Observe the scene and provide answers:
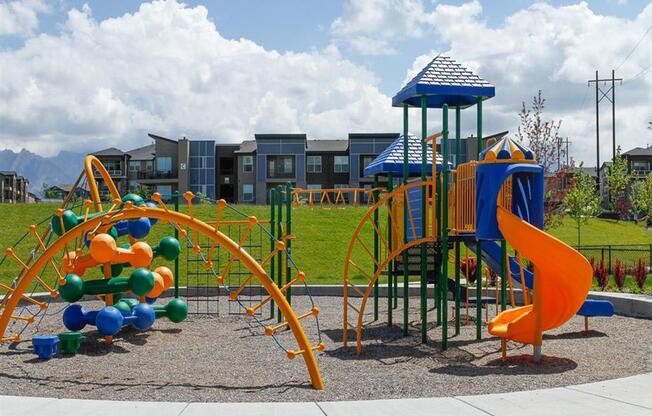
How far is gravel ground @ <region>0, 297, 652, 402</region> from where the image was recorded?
762cm

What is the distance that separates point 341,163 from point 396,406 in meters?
59.9

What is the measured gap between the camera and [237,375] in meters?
8.53

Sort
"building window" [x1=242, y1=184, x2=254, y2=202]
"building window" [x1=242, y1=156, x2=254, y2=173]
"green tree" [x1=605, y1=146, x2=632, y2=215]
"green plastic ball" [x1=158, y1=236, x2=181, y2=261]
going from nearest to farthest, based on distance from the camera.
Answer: "green plastic ball" [x1=158, y1=236, x2=181, y2=261]
"green tree" [x1=605, y1=146, x2=632, y2=215]
"building window" [x1=242, y1=184, x2=254, y2=202]
"building window" [x1=242, y1=156, x2=254, y2=173]

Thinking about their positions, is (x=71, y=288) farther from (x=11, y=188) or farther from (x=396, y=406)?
(x=11, y=188)

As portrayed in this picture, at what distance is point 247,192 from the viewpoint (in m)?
66.9

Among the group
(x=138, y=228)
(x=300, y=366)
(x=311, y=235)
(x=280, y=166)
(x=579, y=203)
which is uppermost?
(x=280, y=166)

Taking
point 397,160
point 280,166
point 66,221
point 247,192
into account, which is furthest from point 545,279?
point 247,192

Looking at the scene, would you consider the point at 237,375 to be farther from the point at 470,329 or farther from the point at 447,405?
the point at 470,329

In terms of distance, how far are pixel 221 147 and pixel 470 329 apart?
198 feet

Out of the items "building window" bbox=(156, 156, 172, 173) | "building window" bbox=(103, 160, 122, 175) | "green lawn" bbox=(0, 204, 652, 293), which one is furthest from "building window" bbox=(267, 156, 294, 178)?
"green lawn" bbox=(0, 204, 652, 293)

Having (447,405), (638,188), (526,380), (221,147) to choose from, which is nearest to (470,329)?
(526,380)

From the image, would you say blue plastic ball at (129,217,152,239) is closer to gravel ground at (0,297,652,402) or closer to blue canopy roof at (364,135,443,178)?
gravel ground at (0,297,652,402)

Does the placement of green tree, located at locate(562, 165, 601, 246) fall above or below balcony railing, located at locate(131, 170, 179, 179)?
below

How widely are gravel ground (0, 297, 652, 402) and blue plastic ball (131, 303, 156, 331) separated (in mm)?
341
